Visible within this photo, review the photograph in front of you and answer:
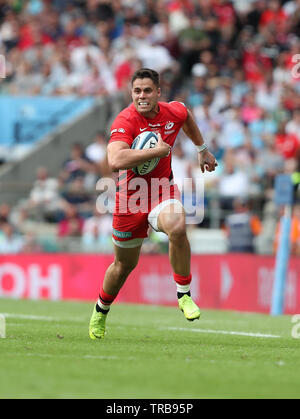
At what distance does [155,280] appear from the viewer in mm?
17953

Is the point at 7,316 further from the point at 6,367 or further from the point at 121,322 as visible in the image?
the point at 6,367

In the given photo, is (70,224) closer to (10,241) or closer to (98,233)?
(98,233)

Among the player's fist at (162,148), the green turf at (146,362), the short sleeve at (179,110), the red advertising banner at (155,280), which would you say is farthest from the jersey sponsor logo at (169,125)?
the red advertising banner at (155,280)

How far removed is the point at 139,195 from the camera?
9.19 meters

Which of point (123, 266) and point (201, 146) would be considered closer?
point (123, 266)

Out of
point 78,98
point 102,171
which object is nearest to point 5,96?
point 78,98

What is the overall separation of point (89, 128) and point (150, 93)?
14.5 m

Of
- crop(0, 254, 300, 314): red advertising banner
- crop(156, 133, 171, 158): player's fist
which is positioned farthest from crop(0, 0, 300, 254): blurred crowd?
crop(156, 133, 171, 158): player's fist

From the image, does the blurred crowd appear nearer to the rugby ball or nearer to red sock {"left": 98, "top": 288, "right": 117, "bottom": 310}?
red sock {"left": 98, "top": 288, "right": 117, "bottom": 310}

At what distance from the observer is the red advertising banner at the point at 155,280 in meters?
16.1

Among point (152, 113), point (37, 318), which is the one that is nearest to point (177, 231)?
point (152, 113)

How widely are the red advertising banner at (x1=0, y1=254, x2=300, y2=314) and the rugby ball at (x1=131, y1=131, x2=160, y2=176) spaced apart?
705cm

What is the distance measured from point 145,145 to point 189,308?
1.62 m

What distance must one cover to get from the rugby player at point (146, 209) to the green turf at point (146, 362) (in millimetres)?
501
